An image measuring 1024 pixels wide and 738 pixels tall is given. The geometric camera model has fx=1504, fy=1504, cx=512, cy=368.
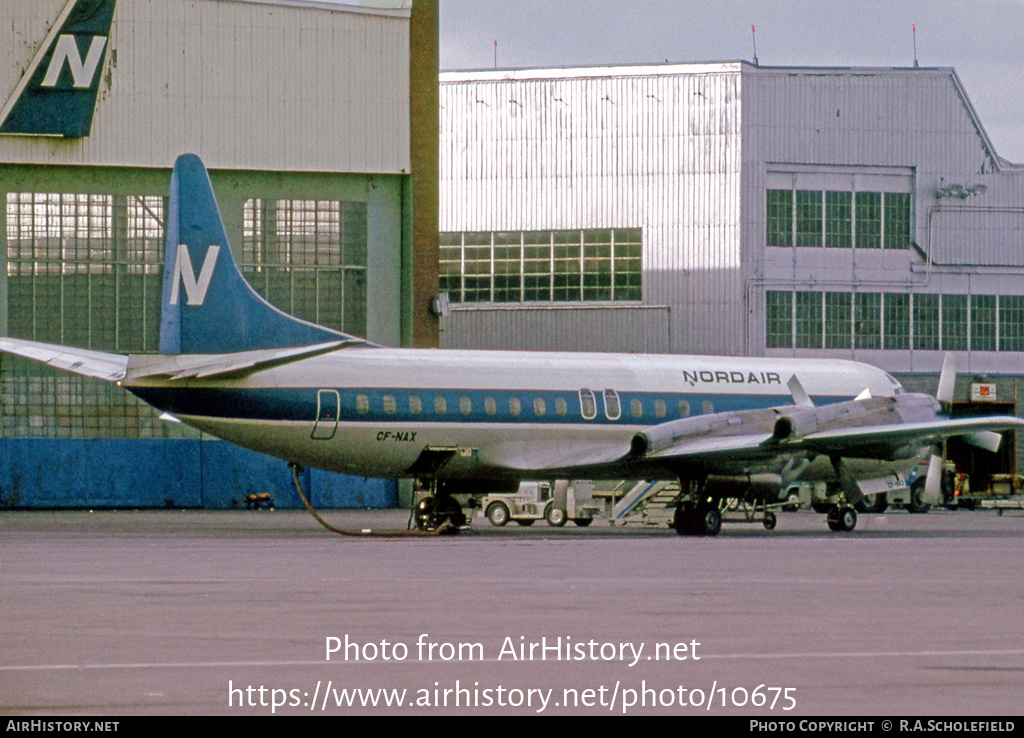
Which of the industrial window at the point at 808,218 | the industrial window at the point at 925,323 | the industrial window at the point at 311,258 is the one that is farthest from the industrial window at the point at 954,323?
the industrial window at the point at 311,258

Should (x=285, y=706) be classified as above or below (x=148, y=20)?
below

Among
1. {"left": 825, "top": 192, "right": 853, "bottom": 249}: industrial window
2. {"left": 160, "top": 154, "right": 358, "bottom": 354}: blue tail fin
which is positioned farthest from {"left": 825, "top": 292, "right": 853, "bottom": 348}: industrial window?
{"left": 160, "top": 154, "right": 358, "bottom": 354}: blue tail fin

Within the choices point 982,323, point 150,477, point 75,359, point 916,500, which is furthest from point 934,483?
point 982,323

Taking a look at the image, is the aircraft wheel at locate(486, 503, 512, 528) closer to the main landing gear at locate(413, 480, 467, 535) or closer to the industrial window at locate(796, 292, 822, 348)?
the main landing gear at locate(413, 480, 467, 535)

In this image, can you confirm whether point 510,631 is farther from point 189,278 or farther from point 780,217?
point 780,217

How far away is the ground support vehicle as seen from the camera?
40531 millimetres

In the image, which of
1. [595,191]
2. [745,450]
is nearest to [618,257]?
[595,191]

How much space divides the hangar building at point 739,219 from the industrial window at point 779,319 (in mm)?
84

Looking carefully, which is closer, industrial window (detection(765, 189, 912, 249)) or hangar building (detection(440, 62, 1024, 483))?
hangar building (detection(440, 62, 1024, 483))

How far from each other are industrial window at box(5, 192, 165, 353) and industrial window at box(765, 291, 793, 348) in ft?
84.6

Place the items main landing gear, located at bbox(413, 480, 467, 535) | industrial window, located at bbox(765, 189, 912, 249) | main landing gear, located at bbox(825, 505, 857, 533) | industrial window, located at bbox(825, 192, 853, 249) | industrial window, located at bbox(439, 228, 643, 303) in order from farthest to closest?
industrial window, located at bbox(439, 228, 643, 303), industrial window, located at bbox(825, 192, 853, 249), industrial window, located at bbox(765, 189, 912, 249), main landing gear, located at bbox(825, 505, 857, 533), main landing gear, located at bbox(413, 480, 467, 535)

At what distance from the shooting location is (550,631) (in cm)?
1269
